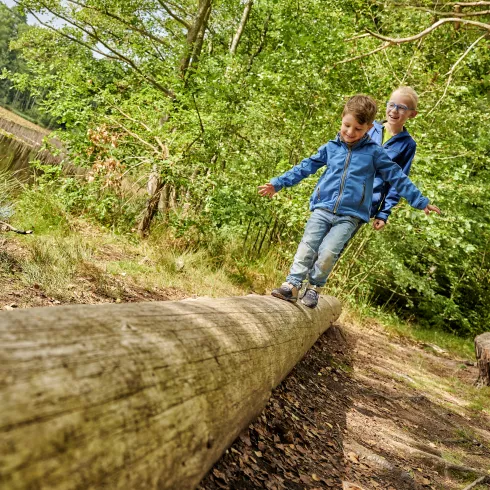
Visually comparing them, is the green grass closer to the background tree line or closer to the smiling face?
the background tree line

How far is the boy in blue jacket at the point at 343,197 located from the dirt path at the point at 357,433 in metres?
1.00

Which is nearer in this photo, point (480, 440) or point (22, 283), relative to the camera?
point (22, 283)

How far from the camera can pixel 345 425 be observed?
3584 mm

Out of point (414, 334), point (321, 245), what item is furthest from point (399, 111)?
point (414, 334)

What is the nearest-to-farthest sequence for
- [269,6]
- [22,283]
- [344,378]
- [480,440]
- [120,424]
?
1. [120,424]
2. [22,283]
3. [480,440]
4. [344,378]
5. [269,6]

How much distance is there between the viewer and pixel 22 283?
399 cm

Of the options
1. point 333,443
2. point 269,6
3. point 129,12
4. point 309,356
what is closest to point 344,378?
point 309,356

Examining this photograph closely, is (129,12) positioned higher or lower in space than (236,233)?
higher

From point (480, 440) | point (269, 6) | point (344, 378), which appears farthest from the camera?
point (269, 6)

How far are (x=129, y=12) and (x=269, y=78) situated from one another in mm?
6154

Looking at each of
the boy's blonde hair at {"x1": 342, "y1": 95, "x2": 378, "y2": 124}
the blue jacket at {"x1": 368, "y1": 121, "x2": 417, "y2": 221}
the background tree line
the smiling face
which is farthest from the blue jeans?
the background tree line

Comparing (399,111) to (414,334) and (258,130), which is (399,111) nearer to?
(258,130)

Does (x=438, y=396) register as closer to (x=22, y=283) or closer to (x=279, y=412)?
(x=279, y=412)

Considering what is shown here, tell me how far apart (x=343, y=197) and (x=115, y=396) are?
3.14 m
